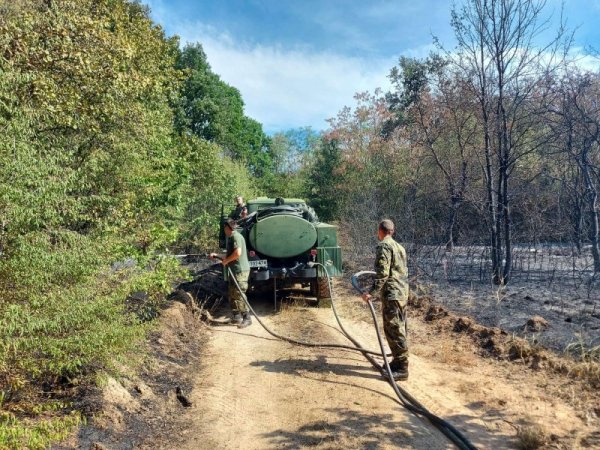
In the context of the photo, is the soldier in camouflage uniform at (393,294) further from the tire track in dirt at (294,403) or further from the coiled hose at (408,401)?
the tire track in dirt at (294,403)

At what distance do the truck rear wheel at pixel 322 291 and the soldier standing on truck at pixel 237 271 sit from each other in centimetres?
155

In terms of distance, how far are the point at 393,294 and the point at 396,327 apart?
14.6 inches

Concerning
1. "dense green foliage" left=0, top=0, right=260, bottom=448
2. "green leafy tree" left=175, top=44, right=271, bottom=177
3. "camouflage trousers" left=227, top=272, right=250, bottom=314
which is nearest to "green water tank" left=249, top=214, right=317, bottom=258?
"camouflage trousers" left=227, top=272, right=250, bottom=314

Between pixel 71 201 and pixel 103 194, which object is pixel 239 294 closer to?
pixel 103 194

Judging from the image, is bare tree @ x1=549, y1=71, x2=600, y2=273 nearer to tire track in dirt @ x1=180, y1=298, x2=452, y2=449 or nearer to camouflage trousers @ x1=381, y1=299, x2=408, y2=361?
camouflage trousers @ x1=381, y1=299, x2=408, y2=361

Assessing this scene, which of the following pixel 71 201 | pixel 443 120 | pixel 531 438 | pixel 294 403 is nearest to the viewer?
pixel 531 438

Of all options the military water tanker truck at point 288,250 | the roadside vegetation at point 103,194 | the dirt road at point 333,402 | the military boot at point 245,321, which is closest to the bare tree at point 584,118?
the roadside vegetation at point 103,194

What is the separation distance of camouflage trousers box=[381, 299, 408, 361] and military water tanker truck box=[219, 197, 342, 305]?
3141 mm

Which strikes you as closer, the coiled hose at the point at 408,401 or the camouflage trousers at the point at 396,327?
the coiled hose at the point at 408,401

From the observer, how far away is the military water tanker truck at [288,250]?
8266 millimetres

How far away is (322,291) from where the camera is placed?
8.76 metres

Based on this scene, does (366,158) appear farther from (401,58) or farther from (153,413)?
(153,413)

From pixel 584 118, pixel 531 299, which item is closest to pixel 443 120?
pixel 584 118

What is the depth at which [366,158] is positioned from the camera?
81.4ft
